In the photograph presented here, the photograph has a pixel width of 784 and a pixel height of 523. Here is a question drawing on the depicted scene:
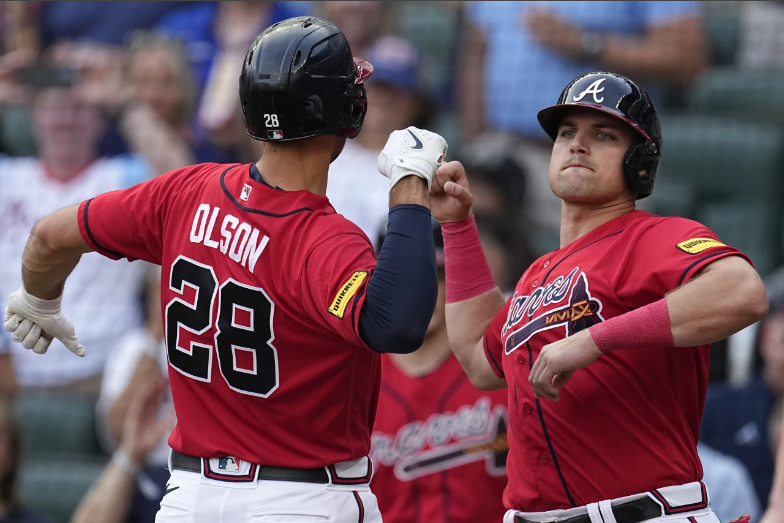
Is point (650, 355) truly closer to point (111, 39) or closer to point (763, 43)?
point (763, 43)

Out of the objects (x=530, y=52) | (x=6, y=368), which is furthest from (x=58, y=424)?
(x=530, y=52)

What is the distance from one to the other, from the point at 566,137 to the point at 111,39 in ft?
17.3

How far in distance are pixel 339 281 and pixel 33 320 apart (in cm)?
108

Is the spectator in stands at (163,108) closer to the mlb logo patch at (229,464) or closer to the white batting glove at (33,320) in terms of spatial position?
the white batting glove at (33,320)

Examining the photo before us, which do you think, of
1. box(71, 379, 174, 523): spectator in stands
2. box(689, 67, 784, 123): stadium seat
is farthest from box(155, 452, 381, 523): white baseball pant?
box(689, 67, 784, 123): stadium seat

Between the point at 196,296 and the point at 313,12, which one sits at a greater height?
the point at 313,12

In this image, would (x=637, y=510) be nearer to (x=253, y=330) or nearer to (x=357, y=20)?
(x=253, y=330)

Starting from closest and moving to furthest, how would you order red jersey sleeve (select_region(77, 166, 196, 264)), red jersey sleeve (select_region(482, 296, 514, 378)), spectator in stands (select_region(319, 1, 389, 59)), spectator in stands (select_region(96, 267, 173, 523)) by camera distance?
1. red jersey sleeve (select_region(77, 166, 196, 264))
2. red jersey sleeve (select_region(482, 296, 514, 378))
3. spectator in stands (select_region(96, 267, 173, 523))
4. spectator in stands (select_region(319, 1, 389, 59))

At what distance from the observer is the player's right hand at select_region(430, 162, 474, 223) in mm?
2939

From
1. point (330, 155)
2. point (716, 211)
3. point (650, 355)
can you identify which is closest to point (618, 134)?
point (650, 355)

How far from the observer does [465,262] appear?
3.05 meters

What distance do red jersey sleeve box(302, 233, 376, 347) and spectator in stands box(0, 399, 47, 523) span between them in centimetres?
300

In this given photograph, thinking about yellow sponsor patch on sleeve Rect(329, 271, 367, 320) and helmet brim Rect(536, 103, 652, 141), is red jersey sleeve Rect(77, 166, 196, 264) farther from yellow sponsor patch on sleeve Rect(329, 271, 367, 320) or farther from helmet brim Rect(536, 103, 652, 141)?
helmet brim Rect(536, 103, 652, 141)

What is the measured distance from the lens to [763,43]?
6.83 m
